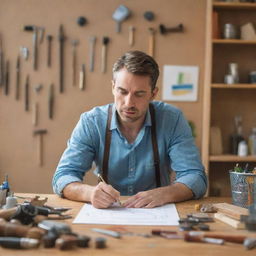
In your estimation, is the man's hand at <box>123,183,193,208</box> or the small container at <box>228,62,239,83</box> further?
the small container at <box>228,62,239,83</box>

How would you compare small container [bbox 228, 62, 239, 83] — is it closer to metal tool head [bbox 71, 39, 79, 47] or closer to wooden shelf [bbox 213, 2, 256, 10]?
wooden shelf [bbox 213, 2, 256, 10]

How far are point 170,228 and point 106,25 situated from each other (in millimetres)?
2942

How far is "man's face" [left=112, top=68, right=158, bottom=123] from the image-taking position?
7.38 feet

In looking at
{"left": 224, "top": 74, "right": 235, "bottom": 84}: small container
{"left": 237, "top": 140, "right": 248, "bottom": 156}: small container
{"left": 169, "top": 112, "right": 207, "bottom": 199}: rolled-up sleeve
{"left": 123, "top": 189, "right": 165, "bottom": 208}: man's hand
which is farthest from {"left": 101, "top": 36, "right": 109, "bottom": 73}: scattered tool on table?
{"left": 123, "top": 189, "right": 165, "bottom": 208}: man's hand

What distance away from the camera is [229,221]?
1.57 meters

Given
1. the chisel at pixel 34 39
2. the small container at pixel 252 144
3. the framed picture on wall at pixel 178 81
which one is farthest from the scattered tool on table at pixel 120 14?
the small container at pixel 252 144

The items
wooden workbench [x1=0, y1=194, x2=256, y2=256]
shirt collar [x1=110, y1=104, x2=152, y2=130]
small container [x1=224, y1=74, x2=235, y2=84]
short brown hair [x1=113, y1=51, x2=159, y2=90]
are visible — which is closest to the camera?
wooden workbench [x1=0, y1=194, x2=256, y2=256]

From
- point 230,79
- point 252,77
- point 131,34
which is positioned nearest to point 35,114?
point 131,34

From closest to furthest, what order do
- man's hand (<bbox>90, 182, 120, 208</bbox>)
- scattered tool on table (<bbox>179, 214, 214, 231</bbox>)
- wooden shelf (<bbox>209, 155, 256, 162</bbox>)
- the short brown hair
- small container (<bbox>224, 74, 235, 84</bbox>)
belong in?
1. scattered tool on table (<bbox>179, 214, 214, 231</bbox>)
2. man's hand (<bbox>90, 182, 120, 208</bbox>)
3. the short brown hair
4. wooden shelf (<bbox>209, 155, 256, 162</bbox>)
5. small container (<bbox>224, 74, 235, 84</bbox>)

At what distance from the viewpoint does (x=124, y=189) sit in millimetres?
2449

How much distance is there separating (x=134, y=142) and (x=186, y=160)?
1.05 ft

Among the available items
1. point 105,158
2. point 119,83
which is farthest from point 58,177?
point 119,83

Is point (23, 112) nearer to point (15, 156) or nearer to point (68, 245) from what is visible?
point (15, 156)

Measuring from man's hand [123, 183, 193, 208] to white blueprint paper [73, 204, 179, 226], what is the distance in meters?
0.04
